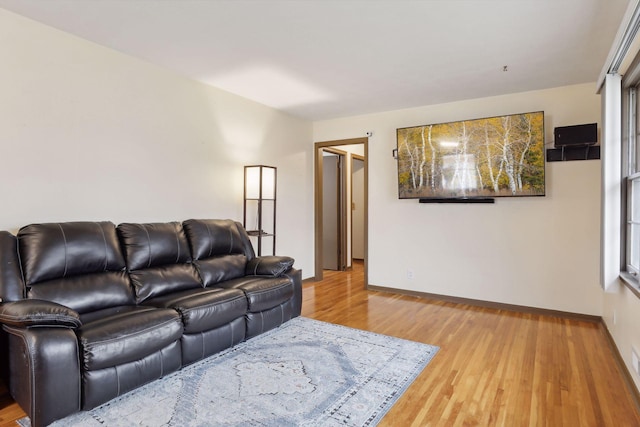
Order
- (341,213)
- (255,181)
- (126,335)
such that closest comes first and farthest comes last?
(126,335) → (255,181) → (341,213)

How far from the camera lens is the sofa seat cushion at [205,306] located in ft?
8.31

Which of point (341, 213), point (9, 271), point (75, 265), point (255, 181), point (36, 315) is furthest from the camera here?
point (341, 213)

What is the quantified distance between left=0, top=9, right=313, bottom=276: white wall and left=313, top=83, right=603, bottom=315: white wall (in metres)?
1.90

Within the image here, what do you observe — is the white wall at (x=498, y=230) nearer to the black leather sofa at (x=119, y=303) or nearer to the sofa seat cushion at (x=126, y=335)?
the black leather sofa at (x=119, y=303)

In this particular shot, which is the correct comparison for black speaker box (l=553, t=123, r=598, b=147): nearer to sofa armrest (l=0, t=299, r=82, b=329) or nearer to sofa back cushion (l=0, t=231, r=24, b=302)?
sofa armrest (l=0, t=299, r=82, b=329)

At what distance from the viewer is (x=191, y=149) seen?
3.85 m

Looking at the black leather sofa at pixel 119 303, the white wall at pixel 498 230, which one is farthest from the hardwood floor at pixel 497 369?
the black leather sofa at pixel 119 303

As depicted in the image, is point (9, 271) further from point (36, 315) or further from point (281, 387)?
point (281, 387)

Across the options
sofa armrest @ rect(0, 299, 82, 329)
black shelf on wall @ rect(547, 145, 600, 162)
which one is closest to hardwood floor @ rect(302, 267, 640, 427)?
black shelf on wall @ rect(547, 145, 600, 162)

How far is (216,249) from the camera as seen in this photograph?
3.53m

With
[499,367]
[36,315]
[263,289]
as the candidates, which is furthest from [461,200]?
[36,315]

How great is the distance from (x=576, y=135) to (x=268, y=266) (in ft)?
11.2

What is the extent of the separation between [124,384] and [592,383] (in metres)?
3.02

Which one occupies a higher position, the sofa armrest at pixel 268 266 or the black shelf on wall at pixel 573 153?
the black shelf on wall at pixel 573 153
